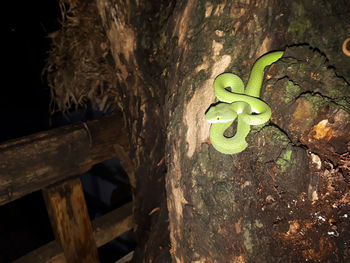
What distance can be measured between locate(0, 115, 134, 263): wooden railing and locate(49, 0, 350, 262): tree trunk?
1.15 metres

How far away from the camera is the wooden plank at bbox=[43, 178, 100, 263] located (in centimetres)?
210

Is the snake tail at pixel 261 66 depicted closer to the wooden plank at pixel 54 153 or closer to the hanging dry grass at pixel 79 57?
the hanging dry grass at pixel 79 57

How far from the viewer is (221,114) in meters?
1.26

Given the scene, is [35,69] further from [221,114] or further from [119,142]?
[221,114]

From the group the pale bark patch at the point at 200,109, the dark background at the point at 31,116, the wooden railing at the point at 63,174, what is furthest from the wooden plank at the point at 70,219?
the pale bark patch at the point at 200,109

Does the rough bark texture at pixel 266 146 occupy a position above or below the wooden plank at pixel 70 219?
above

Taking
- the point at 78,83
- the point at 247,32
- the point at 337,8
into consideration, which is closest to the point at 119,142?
the point at 78,83

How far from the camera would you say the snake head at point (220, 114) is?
120cm

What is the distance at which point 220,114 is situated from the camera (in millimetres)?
1249

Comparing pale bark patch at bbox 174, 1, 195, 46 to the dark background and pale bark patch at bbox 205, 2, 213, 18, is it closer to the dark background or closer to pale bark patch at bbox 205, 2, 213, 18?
pale bark patch at bbox 205, 2, 213, 18

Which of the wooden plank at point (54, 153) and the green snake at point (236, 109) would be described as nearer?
the green snake at point (236, 109)

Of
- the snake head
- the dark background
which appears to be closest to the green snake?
the snake head

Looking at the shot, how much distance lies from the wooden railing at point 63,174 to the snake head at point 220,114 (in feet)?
4.74

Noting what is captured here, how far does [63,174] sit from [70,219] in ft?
1.55
